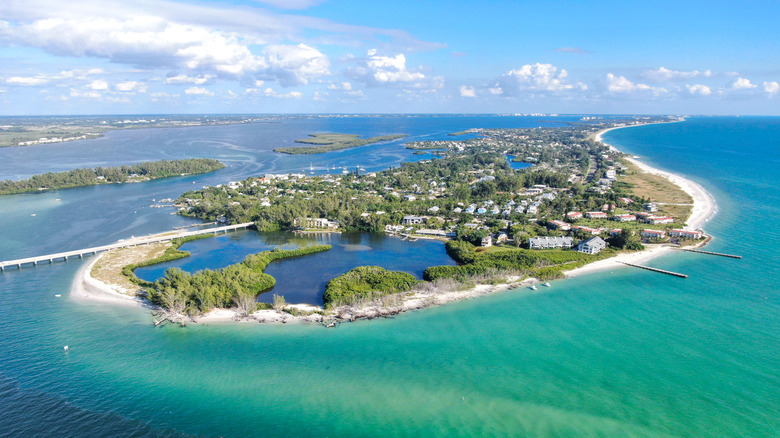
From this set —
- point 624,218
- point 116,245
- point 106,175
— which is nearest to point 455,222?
point 624,218

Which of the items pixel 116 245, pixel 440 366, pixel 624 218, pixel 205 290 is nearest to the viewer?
pixel 440 366

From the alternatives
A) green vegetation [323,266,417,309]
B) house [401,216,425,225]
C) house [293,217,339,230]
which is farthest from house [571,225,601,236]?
house [293,217,339,230]

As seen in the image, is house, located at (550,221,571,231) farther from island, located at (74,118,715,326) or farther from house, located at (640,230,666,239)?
house, located at (640,230,666,239)

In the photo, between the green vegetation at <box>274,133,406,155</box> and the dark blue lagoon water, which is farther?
the green vegetation at <box>274,133,406,155</box>

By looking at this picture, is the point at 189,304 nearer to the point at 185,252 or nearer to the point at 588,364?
the point at 185,252

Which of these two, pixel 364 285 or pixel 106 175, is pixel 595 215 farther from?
pixel 106 175

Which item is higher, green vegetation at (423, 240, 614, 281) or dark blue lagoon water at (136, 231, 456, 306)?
green vegetation at (423, 240, 614, 281)

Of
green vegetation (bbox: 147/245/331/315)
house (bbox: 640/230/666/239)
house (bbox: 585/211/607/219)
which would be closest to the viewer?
green vegetation (bbox: 147/245/331/315)
